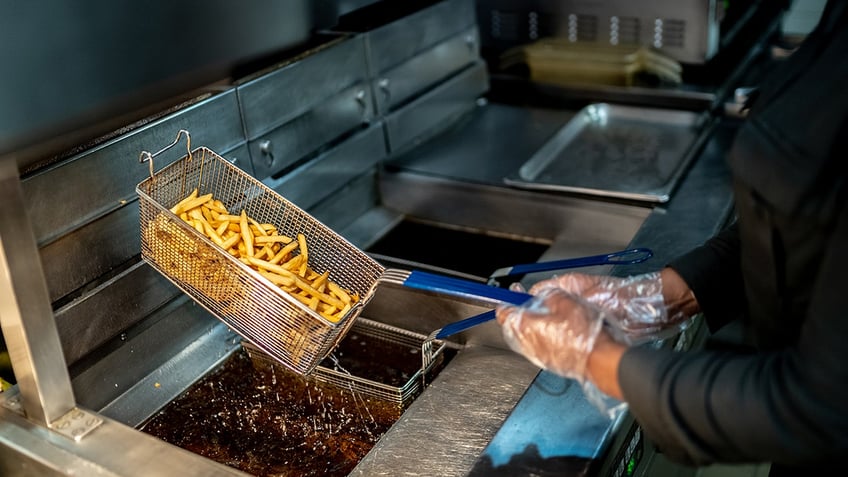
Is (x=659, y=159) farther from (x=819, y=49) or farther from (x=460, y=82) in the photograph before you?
(x=819, y=49)

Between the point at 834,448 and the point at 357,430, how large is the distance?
2.90 feet

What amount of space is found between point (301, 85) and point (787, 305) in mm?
1263

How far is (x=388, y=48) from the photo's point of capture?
2.30 meters

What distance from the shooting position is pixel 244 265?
1381 mm

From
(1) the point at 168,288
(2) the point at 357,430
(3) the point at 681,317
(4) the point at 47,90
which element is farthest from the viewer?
(1) the point at 168,288

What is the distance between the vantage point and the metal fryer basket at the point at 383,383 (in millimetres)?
1613

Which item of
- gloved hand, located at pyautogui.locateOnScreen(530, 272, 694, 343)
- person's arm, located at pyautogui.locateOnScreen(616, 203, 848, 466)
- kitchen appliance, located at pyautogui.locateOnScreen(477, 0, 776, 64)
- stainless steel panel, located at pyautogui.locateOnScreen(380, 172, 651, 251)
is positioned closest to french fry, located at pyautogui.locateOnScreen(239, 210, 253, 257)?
gloved hand, located at pyautogui.locateOnScreen(530, 272, 694, 343)

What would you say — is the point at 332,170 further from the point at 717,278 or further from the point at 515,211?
the point at 717,278

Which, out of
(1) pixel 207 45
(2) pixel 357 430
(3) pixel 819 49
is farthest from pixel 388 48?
(3) pixel 819 49

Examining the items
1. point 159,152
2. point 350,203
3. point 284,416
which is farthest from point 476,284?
point 350,203

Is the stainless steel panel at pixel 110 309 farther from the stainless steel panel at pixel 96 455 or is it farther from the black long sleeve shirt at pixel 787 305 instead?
the black long sleeve shirt at pixel 787 305

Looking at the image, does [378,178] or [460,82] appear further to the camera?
[460,82]

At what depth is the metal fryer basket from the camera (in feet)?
5.29

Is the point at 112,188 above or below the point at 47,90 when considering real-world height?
below
